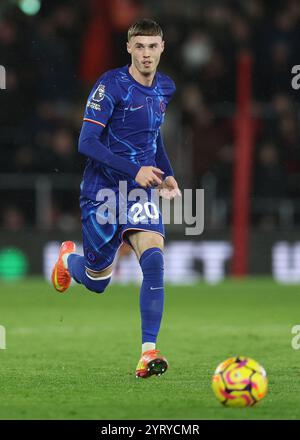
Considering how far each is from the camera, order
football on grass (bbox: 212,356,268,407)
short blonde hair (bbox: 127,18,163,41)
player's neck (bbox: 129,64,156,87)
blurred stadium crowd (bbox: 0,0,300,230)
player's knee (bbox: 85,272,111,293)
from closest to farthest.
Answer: football on grass (bbox: 212,356,268,407) → short blonde hair (bbox: 127,18,163,41) → player's neck (bbox: 129,64,156,87) → player's knee (bbox: 85,272,111,293) → blurred stadium crowd (bbox: 0,0,300,230)

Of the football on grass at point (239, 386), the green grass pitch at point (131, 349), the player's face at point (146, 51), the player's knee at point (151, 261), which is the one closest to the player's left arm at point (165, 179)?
the player's knee at point (151, 261)

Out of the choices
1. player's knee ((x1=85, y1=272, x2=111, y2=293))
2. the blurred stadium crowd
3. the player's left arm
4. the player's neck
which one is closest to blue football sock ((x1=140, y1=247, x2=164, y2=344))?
the player's left arm

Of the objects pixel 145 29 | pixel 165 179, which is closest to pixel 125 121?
pixel 165 179

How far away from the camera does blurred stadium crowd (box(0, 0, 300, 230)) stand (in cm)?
1420

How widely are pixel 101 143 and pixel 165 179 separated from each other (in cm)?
53

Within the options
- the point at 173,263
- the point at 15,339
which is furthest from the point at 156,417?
the point at 173,263

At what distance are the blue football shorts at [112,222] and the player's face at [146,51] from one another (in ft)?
2.33

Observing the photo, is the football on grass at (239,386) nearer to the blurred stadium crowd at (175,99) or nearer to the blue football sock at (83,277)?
the blue football sock at (83,277)

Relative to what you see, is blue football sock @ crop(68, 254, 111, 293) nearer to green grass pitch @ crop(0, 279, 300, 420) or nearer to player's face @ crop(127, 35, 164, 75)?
green grass pitch @ crop(0, 279, 300, 420)

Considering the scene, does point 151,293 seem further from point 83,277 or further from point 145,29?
point 145,29

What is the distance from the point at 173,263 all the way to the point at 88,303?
2.36m

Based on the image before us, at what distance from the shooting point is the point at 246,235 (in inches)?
560

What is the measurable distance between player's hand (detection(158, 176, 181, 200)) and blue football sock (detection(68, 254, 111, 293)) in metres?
0.72
